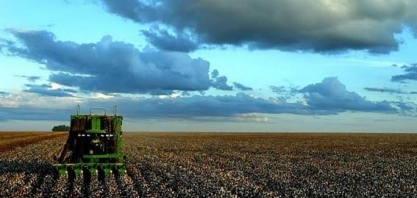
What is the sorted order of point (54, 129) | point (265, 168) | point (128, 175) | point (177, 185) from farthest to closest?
point (54, 129)
point (265, 168)
point (128, 175)
point (177, 185)

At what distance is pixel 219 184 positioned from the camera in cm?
2102

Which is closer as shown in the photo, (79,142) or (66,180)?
(66,180)

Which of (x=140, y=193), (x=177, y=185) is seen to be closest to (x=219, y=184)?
(x=177, y=185)

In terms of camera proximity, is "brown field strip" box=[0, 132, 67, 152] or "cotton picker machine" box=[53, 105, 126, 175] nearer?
"cotton picker machine" box=[53, 105, 126, 175]

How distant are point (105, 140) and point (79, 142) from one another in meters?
1.14

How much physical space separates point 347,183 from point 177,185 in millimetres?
6511

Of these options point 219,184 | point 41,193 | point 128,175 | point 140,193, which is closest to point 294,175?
point 219,184

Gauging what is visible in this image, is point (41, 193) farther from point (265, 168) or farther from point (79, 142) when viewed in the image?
point (265, 168)

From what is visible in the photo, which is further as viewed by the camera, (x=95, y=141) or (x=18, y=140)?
(x=18, y=140)

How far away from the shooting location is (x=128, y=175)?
81.1 ft

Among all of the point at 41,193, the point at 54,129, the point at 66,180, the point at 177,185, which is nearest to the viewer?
the point at 41,193

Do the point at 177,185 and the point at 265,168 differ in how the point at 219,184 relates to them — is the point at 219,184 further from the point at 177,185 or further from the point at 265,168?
the point at 265,168

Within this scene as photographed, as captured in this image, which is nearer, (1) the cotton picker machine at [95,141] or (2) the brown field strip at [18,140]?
(1) the cotton picker machine at [95,141]

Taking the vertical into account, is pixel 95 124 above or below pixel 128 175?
above
